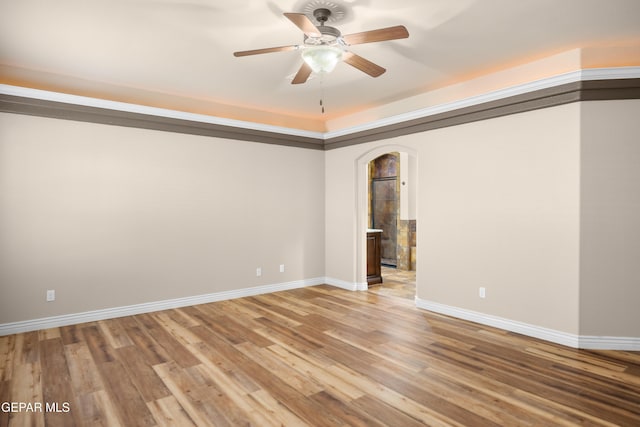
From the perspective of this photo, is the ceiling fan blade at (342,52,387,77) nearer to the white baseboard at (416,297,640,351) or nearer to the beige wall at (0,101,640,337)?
the beige wall at (0,101,640,337)

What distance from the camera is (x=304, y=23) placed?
2346mm

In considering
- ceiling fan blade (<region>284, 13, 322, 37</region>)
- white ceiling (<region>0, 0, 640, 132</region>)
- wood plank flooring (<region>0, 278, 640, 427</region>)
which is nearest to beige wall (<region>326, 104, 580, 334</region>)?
wood plank flooring (<region>0, 278, 640, 427</region>)

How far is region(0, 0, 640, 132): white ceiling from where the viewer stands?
9.19 feet

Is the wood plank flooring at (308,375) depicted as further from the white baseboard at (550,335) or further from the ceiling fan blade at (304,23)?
the ceiling fan blade at (304,23)

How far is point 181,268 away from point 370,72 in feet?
11.6

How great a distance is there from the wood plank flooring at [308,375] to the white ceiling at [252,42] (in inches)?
111

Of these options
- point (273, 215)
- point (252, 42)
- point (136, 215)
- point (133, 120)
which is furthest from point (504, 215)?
point (133, 120)

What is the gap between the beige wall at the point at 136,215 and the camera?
3.98 meters

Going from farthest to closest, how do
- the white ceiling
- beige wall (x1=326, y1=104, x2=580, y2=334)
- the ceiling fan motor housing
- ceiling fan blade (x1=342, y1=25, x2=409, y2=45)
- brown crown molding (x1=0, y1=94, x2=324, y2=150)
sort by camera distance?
1. brown crown molding (x1=0, y1=94, x2=324, y2=150)
2. beige wall (x1=326, y1=104, x2=580, y2=334)
3. the white ceiling
4. the ceiling fan motor housing
5. ceiling fan blade (x1=342, y1=25, x2=409, y2=45)

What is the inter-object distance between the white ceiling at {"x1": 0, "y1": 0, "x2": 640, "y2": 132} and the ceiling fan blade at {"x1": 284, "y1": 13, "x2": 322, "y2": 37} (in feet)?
1.27

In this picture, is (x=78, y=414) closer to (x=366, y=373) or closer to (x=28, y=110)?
(x=366, y=373)

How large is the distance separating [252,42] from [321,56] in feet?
3.01

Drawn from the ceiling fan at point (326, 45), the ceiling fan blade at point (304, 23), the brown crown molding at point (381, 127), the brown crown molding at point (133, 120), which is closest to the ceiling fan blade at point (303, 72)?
the ceiling fan at point (326, 45)

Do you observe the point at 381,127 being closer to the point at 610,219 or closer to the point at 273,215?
the point at 273,215
